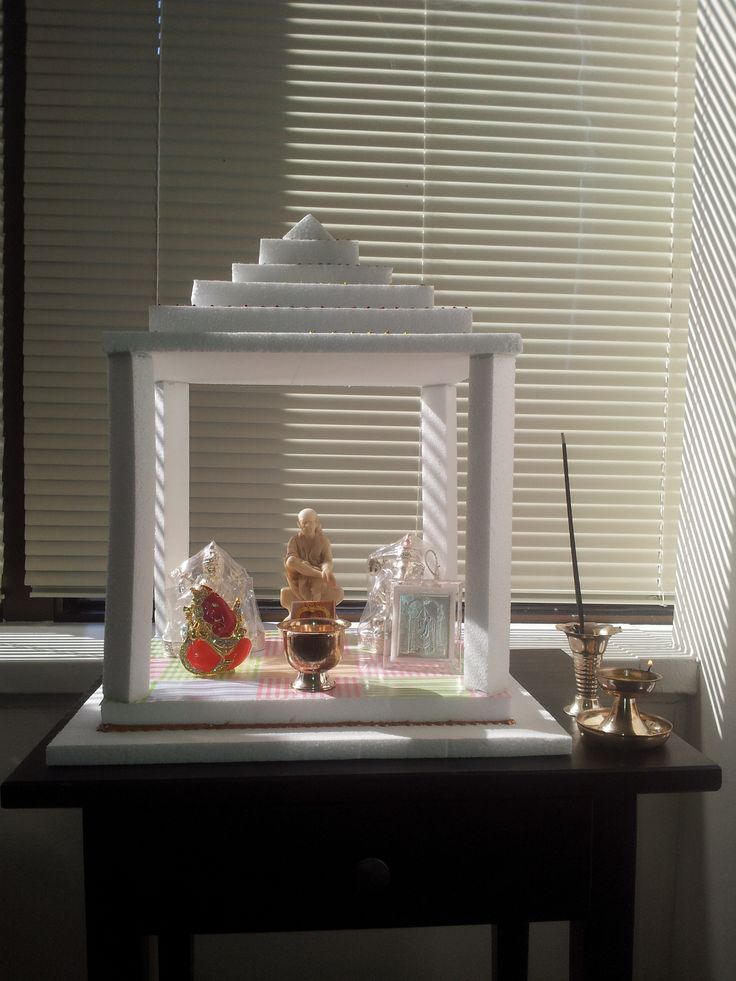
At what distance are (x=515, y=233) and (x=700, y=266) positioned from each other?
1.09ft

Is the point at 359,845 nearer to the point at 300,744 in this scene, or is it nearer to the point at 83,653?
the point at 300,744

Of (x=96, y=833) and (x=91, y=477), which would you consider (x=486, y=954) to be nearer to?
(x=96, y=833)

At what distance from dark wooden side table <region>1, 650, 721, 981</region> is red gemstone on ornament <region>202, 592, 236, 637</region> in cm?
20

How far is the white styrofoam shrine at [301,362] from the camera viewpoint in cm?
95

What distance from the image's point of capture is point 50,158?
58.1 inches

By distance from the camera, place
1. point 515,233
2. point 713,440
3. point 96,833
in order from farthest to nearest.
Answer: point 515,233, point 713,440, point 96,833

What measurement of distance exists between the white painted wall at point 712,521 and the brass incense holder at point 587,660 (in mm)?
375

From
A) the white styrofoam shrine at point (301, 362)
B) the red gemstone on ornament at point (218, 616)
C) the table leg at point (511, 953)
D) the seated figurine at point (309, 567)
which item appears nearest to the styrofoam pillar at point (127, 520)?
the white styrofoam shrine at point (301, 362)

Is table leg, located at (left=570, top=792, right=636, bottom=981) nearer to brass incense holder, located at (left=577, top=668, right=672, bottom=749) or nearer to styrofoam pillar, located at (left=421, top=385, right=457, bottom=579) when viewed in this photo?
brass incense holder, located at (left=577, top=668, right=672, bottom=749)

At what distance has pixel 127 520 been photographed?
0.96m

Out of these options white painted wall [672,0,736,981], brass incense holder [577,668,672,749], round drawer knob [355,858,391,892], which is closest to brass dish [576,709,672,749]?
brass incense holder [577,668,672,749]

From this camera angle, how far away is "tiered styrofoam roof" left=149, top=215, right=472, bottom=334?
99cm

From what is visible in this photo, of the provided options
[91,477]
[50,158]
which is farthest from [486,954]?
[50,158]

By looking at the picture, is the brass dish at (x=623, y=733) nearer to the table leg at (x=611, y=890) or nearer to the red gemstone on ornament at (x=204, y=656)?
the table leg at (x=611, y=890)
